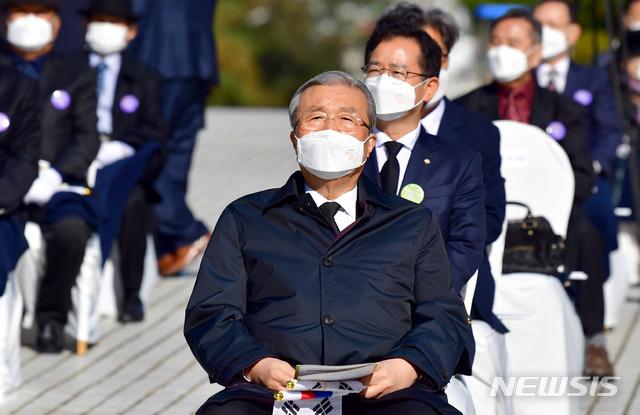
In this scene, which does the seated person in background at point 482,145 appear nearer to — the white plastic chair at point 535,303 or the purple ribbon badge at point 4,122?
the white plastic chair at point 535,303

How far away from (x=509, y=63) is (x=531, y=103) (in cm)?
26

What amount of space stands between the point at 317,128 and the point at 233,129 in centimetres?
1040

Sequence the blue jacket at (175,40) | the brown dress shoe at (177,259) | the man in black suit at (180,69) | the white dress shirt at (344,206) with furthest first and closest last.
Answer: the blue jacket at (175,40) → the man in black suit at (180,69) → the brown dress shoe at (177,259) → the white dress shirt at (344,206)

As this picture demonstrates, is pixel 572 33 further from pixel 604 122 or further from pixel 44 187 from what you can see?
pixel 44 187

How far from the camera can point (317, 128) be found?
3.45 metres

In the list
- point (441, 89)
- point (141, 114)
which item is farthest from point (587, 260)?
point (141, 114)

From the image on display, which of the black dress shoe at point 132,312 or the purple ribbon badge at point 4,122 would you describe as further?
the black dress shoe at point 132,312

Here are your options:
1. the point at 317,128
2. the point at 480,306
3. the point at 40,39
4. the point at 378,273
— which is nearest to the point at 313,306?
the point at 378,273

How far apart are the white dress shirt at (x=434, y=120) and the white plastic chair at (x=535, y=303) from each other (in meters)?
0.56

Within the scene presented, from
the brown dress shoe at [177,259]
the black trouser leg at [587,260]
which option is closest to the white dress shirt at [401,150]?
the black trouser leg at [587,260]

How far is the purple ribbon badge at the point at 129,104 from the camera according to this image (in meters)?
6.67

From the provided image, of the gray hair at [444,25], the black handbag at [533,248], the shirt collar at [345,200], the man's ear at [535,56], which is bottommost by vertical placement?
the black handbag at [533,248]

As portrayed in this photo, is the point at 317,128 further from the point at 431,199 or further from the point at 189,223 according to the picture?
the point at 189,223

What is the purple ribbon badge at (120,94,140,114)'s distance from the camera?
6.67 meters
